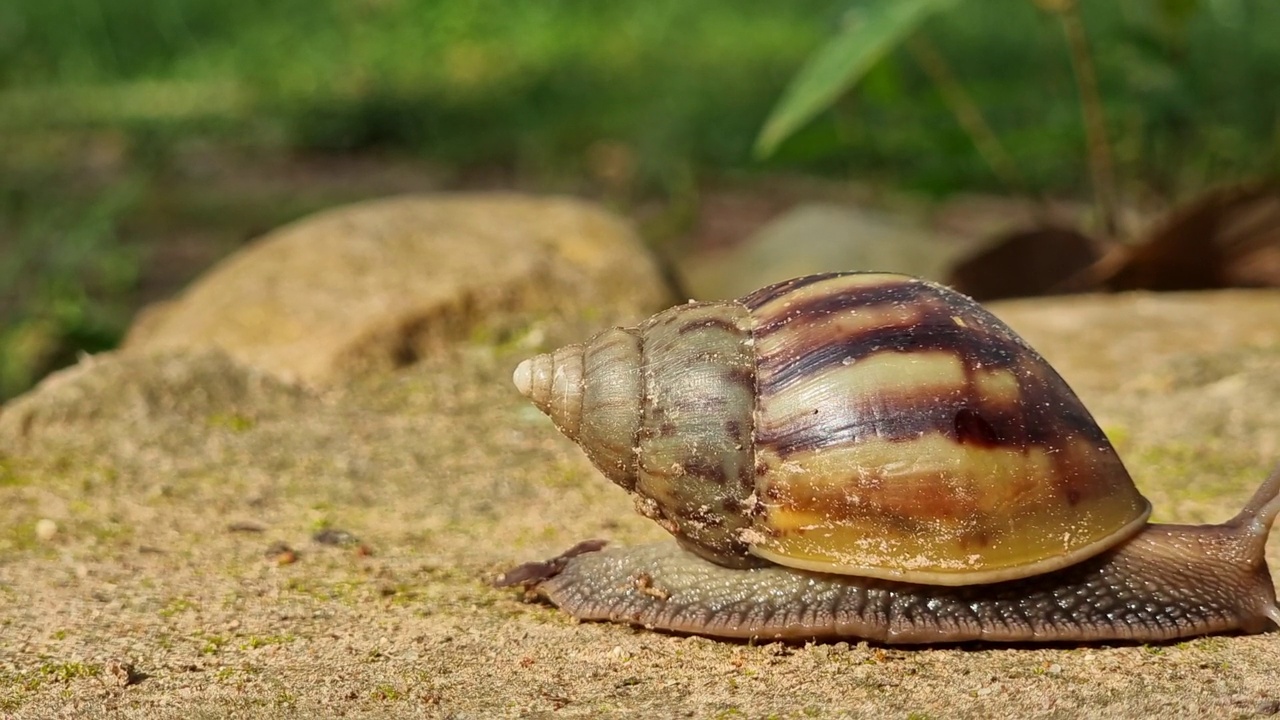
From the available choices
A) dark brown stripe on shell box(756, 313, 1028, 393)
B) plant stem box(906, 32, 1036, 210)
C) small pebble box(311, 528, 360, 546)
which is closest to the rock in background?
small pebble box(311, 528, 360, 546)

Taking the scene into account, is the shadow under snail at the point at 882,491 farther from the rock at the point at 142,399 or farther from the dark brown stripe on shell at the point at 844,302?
the rock at the point at 142,399

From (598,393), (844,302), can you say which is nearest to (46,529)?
(598,393)

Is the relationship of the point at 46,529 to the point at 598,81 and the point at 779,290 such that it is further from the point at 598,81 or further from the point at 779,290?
the point at 598,81

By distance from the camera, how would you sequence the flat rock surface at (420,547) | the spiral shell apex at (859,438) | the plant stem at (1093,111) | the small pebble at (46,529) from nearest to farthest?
1. the flat rock surface at (420,547)
2. the spiral shell apex at (859,438)
3. the small pebble at (46,529)
4. the plant stem at (1093,111)

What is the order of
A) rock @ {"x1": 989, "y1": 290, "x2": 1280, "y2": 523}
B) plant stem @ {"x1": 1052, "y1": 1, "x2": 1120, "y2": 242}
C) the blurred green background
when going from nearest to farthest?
rock @ {"x1": 989, "y1": 290, "x2": 1280, "y2": 523} < plant stem @ {"x1": 1052, "y1": 1, "x2": 1120, "y2": 242} < the blurred green background

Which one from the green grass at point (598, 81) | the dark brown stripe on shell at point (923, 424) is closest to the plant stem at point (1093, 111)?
the green grass at point (598, 81)

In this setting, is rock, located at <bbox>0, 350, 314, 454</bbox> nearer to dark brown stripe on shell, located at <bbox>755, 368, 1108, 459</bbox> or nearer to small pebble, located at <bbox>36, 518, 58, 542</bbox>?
small pebble, located at <bbox>36, 518, 58, 542</bbox>
